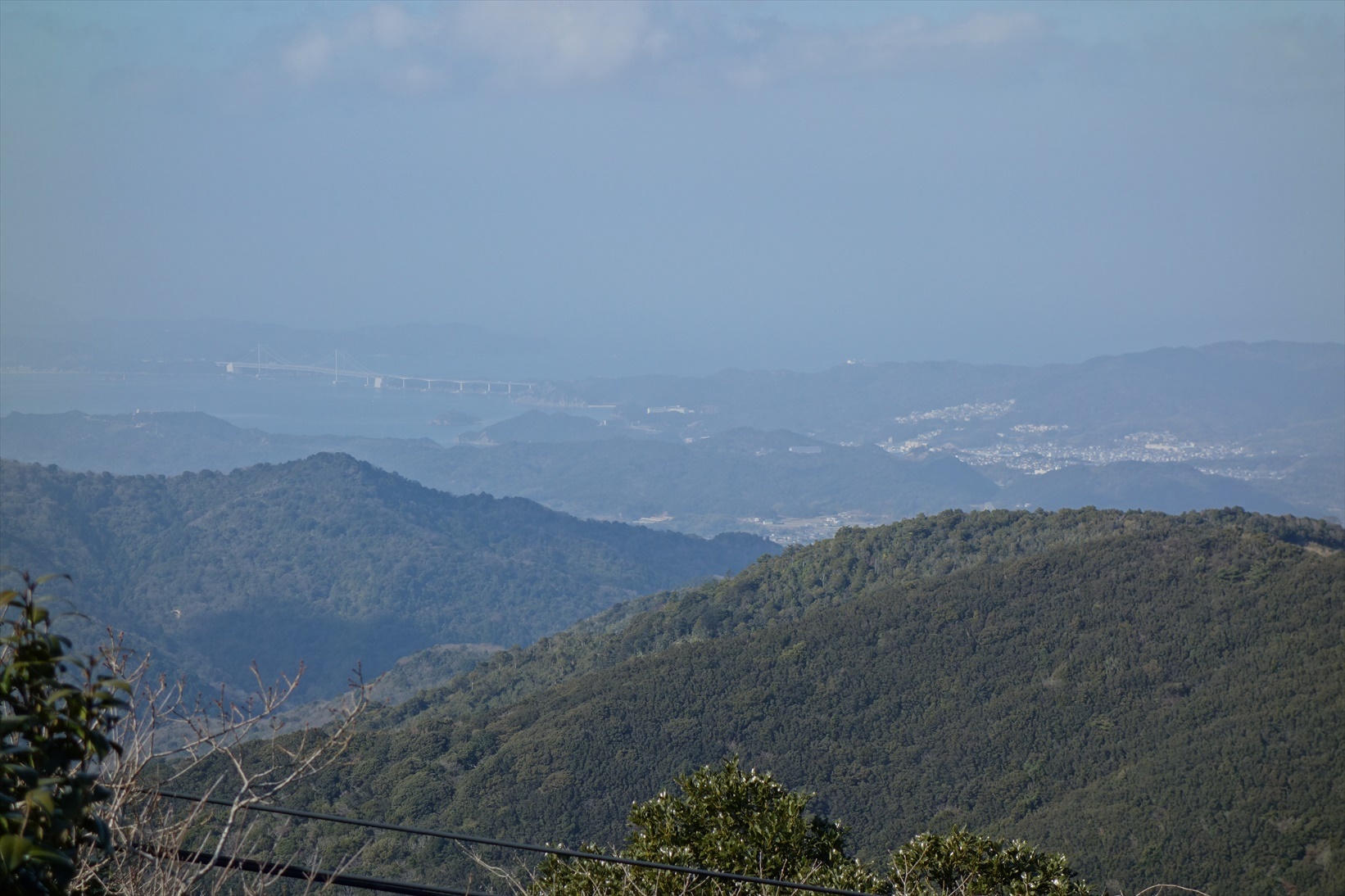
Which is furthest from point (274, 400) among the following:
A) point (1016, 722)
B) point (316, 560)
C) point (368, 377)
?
point (1016, 722)

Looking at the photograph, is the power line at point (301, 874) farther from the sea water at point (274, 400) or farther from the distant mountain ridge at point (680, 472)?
the sea water at point (274, 400)

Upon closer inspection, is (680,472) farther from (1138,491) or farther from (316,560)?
(316,560)

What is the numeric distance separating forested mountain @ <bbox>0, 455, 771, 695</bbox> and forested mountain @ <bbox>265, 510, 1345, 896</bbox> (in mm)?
29776

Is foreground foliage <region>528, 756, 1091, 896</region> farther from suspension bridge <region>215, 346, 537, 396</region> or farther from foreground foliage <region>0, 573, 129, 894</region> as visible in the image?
suspension bridge <region>215, 346, 537, 396</region>

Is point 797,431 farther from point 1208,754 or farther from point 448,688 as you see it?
point 1208,754

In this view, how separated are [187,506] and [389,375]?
8910cm

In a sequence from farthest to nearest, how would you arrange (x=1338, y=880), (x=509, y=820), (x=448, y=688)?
1. (x=448, y=688)
2. (x=509, y=820)
3. (x=1338, y=880)

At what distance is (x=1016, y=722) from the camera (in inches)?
1056

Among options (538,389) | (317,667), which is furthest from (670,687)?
(538,389)

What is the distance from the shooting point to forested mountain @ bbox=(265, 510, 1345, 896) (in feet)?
69.0

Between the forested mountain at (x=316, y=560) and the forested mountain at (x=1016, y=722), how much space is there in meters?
29.8

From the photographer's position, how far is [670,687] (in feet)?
100

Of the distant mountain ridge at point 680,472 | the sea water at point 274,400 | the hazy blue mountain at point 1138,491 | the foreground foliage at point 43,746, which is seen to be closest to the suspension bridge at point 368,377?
the sea water at point 274,400

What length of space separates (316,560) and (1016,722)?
56379 mm
